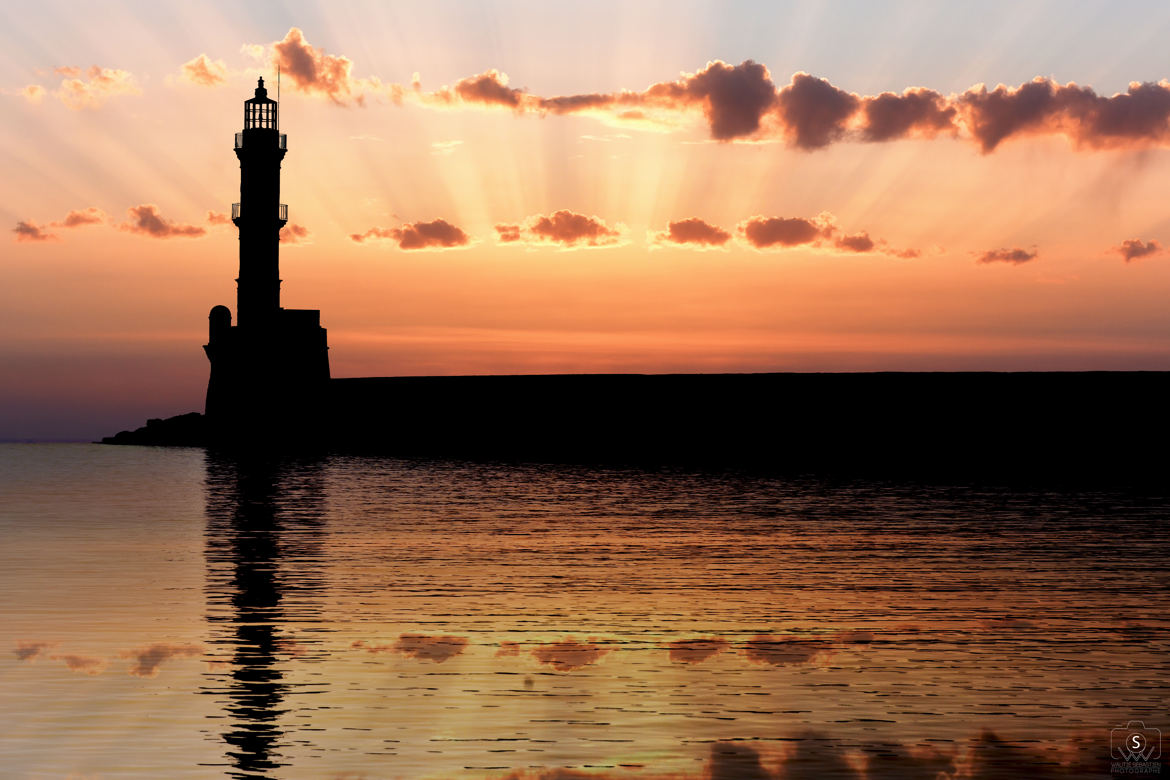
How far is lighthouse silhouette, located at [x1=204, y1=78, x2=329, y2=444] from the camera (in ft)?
211

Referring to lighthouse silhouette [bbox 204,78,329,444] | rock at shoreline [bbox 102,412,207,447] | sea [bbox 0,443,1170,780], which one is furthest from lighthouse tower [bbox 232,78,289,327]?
sea [bbox 0,443,1170,780]

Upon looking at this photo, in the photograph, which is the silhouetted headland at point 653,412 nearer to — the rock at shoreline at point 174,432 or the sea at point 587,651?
the rock at shoreline at point 174,432

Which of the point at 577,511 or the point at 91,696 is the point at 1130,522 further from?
the point at 91,696

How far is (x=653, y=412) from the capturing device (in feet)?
256

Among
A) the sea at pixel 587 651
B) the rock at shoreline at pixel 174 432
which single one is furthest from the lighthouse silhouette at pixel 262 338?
the sea at pixel 587 651

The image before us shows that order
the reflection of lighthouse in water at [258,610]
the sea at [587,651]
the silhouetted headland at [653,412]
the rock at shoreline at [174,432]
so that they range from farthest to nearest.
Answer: the rock at shoreline at [174,432] < the silhouetted headland at [653,412] < the reflection of lighthouse in water at [258,610] < the sea at [587,651]

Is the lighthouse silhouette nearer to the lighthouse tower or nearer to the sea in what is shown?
the lighthouse tower

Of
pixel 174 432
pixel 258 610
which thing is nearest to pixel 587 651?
pixel 258 610

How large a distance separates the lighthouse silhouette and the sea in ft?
126

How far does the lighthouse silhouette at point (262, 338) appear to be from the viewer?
211ft

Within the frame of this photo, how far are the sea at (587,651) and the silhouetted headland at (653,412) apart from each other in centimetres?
3148

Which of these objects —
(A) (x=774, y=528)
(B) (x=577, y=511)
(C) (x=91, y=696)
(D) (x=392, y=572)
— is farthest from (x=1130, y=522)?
(C) (x=91, y=696)

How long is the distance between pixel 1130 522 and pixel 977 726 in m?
21.3

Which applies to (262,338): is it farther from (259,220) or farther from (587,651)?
(587,651)
